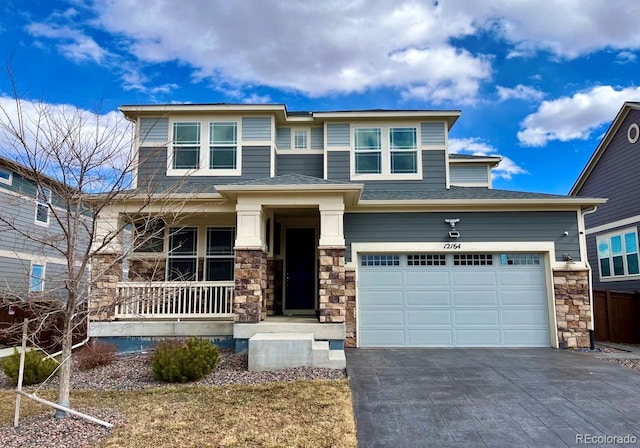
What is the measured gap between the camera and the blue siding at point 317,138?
11.9 m

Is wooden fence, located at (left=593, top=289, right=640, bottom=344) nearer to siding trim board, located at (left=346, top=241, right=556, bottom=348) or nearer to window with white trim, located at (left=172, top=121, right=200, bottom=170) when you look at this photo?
siding trim board, located at (left=346, top=241, right=556, bottom=348)

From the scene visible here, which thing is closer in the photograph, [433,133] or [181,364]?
[181,364]

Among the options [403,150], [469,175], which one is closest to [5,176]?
[403,150]

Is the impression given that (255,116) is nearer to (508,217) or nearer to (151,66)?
(151,66)

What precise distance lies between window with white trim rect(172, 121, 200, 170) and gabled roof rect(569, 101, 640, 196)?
1288 centimetres

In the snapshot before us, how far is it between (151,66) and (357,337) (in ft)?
30.4

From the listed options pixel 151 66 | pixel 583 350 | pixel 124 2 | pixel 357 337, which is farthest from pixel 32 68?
pixel 583 350

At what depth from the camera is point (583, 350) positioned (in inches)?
361

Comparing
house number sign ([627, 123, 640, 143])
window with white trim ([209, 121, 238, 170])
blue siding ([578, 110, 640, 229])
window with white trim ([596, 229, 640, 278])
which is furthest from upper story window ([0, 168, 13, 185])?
house number sign ([627, 123, 640, 143])

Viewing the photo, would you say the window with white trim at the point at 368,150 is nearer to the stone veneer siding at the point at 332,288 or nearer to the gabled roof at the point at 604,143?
the stone veneer siding at the point at 332,288

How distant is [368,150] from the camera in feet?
37.7

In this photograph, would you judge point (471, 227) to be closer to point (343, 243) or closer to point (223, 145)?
point (343, 243)

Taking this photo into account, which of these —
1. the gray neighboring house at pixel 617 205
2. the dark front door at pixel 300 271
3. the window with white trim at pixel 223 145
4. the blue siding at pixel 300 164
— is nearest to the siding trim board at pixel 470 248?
the dark front door at pixel 300 271

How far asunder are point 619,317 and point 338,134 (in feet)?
29.5
